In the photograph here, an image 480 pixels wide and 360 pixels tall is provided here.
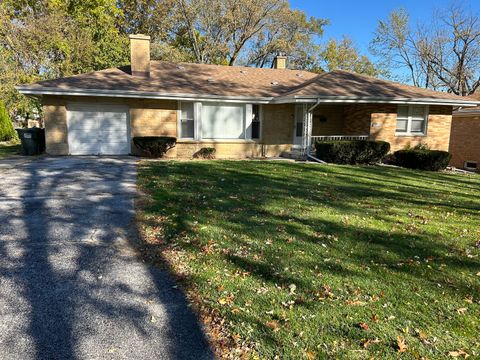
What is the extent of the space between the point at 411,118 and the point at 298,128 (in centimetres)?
512

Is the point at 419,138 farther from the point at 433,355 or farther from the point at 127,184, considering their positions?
the point at 433,355

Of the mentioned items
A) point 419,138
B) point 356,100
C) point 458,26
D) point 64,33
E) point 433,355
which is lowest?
point 433,355

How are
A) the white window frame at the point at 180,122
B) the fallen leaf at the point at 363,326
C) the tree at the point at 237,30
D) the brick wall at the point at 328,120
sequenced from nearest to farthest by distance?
the fallen leaf at the point at 363,326 → the white window frame at the point at 180,122 → the brick wall at the point at 328,120 → the tree at the point at 237,30

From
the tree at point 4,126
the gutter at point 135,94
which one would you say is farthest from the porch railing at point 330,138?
the tree at point 4,126

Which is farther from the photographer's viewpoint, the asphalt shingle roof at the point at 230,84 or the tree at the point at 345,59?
the tree at the point at 345,59

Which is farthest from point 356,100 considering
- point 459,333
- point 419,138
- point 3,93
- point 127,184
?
point 3,93

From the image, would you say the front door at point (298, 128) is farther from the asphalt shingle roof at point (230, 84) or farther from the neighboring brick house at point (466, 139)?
the neighboring brick house at point (466, 139)

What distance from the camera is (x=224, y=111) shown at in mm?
15484

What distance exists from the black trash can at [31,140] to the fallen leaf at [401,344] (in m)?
14.5

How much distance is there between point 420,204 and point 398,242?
2.94m

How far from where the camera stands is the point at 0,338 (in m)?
2.72

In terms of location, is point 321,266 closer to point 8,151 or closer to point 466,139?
point 8,151

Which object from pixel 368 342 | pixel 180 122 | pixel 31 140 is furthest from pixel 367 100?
pixel 31 140

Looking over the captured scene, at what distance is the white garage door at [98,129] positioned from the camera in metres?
14.0
